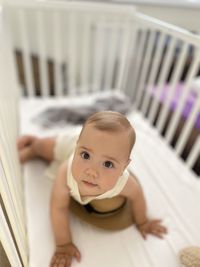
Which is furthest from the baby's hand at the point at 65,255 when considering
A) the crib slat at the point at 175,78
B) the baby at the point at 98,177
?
the crib slat at the point at 175,78

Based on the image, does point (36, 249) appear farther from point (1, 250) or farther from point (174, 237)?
point (174, 237)

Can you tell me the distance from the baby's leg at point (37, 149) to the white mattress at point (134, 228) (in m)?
0.03

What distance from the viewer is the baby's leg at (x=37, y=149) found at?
823 mm

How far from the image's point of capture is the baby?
46 cm

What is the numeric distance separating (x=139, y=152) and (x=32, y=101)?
0.55 metres

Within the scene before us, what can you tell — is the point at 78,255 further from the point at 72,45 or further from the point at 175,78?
the point at 72,45

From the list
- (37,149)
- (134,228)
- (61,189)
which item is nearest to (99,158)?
(61,189)

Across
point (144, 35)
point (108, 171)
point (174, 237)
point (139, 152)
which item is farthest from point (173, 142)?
point (108, 171)

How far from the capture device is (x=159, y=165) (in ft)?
2.93

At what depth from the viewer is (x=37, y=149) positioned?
0.84 m

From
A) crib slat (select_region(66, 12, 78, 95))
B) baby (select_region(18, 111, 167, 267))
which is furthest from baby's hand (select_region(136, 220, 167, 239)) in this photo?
crib slat (select_region(66, 12, 78, 95))

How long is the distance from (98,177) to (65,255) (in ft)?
0.74

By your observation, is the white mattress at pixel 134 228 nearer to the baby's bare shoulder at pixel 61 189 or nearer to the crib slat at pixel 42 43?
the baby's bare shoulder at pixel 61 189

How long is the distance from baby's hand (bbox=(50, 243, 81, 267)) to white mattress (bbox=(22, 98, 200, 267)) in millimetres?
16
